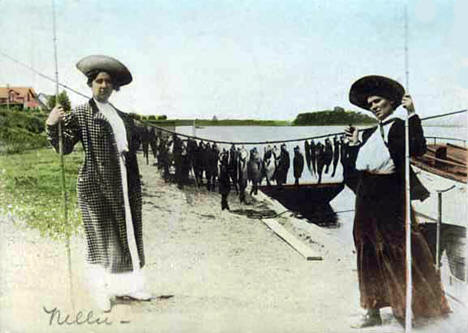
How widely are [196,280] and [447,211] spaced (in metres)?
A: 2.09

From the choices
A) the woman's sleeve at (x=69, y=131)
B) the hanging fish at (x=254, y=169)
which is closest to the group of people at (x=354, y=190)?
the woman's sleeve at (x=69, y=131)

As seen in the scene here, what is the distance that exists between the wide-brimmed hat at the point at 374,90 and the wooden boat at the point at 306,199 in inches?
29.2

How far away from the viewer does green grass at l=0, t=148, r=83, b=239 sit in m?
5.04

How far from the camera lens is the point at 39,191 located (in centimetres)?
510

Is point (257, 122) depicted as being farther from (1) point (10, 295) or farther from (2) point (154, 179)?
(1) point (10, 295)

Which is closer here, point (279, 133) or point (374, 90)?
point (374, 90)

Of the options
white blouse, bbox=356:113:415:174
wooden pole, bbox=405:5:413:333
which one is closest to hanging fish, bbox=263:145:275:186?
white blouse, bbox=356:113:415:174

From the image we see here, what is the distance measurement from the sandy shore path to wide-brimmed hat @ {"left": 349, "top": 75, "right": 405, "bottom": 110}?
1.23 m

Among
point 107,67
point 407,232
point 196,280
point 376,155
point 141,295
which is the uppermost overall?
point 107,67

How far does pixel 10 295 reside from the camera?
5.11 metres

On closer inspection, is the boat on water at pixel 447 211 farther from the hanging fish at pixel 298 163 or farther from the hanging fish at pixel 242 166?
the hanging fish at pixel 242 166

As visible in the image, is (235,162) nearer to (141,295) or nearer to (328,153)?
(328,153)

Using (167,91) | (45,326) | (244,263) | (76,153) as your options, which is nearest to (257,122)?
(167,91)

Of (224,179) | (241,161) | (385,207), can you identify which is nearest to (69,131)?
(224,179)
